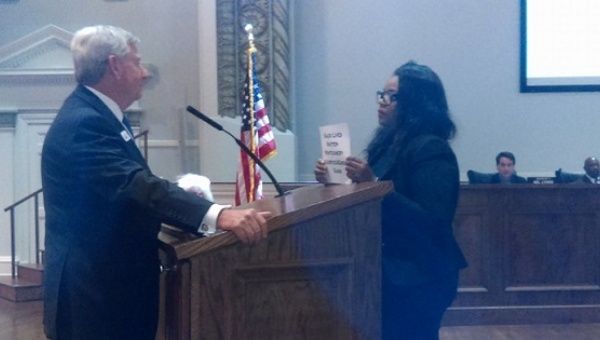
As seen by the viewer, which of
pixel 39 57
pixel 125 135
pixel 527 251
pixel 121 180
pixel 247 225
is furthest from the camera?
pixel 39 57

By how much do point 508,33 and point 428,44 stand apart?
79 cm

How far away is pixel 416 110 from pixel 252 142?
363cm

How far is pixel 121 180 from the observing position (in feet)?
6.91

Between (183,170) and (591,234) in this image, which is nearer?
(591,234)

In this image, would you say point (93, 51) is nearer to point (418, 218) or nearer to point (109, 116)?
point (109, 116)

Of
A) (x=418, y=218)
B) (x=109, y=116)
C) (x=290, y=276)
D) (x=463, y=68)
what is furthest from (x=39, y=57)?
(x=290, y=276)

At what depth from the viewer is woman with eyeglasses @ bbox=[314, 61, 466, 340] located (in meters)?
2.50

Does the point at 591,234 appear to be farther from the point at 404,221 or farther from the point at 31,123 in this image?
the point at 31,123

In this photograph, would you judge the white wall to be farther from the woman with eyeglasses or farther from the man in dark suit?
the man in dark suit

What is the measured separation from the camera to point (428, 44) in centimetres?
887

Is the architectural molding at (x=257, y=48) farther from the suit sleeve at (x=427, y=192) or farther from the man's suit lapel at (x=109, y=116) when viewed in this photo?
the man's suit lapel at (x=109, y=116)

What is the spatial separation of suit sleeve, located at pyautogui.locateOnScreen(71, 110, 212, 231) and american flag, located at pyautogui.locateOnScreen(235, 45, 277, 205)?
12.6 ft

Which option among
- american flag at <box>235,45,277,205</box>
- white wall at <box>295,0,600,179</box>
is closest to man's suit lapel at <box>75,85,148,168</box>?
american flag at <box>235,45,277,205</box>

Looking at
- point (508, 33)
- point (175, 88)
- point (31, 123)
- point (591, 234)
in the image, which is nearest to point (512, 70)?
point (508, 33)
